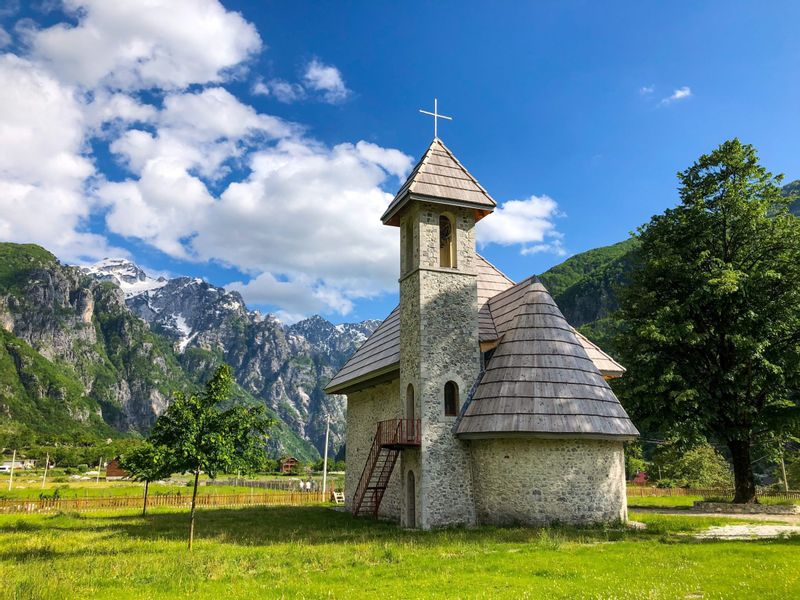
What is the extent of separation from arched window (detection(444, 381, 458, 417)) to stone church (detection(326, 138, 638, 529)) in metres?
0.05

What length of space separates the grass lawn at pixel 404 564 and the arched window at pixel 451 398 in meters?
3.93

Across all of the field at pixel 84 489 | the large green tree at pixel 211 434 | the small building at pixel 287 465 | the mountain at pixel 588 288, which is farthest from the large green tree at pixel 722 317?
the mountain at pixel 588 288

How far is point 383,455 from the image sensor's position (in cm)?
2514

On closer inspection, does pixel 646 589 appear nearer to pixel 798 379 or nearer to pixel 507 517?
pixel 507 517

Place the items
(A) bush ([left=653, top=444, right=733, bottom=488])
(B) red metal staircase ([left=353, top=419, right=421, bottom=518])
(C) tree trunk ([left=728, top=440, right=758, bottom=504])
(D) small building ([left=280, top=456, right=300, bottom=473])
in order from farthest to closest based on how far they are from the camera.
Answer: (D) small building ([left=280, top=456, right=300, bottom=473]) → (A) bush ([left=653, top=444, right=733, bottom=488]) → (C) tree trunk ([left=728, top=440, right=758, bottom=504]) → (B) red metal staircase ([left=353, top=419, right=421, bottom=518])

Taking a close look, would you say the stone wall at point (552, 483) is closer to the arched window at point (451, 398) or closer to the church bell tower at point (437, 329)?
the church bell tower at point (437, 329)

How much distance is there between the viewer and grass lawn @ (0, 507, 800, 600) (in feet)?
32.6

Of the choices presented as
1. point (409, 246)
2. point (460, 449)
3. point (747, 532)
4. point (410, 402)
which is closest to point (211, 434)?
point (410, 402)

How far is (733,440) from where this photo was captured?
81.4ft

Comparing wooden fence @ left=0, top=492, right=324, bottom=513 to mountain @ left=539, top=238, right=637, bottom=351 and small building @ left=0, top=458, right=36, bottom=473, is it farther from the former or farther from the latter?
mountain @ left=539, top=238, right=637, bottom=351

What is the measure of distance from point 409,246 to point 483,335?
4.42 m

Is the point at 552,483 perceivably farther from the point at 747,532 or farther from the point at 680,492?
the point at 680,492

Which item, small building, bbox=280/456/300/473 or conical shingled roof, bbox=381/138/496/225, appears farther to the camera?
small building, bbox=280/456/300/473

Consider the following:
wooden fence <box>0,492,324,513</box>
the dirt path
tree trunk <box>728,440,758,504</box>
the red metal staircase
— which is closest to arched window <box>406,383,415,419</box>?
the red metal staircase
